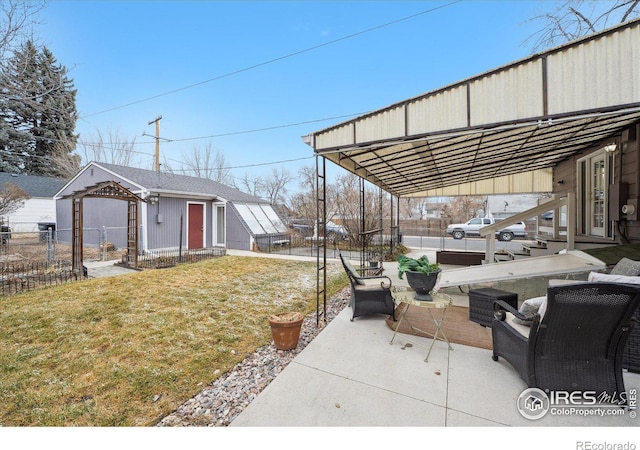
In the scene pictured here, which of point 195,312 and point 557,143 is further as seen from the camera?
point 557,143

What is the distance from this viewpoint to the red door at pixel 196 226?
11.8 meters

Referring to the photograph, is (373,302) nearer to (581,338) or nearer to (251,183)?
(581,338)

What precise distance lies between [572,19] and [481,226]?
12.3m

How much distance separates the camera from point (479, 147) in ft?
15.3

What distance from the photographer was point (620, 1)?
6.69 meters

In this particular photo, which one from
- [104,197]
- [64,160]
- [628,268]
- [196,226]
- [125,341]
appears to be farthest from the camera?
[64,160]

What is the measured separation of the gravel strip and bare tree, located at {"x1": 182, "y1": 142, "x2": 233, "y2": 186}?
25718 millimetres

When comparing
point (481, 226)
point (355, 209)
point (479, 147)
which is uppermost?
point (479, 147)

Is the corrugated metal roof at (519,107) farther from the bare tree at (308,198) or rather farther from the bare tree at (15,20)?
the bare tree at (308,198)

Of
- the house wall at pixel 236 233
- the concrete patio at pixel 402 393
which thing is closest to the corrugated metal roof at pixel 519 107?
the concrete patio at pixel 402 393

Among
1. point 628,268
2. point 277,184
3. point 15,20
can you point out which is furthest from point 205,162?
point 628,268
